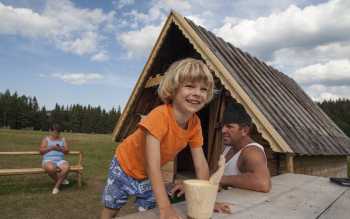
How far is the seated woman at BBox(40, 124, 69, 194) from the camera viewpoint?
8.00 meters

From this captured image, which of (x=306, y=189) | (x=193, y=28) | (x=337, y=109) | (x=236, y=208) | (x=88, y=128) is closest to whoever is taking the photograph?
(x=236, y=208)

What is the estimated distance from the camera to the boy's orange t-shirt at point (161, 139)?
5.81 ft

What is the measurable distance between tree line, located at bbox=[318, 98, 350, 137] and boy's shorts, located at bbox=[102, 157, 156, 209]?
33.3 metres

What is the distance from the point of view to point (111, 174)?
2402 millimetres

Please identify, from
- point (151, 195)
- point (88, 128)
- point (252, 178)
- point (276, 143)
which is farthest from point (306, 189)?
point (88, 128)

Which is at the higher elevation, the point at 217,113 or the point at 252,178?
the point at 217,113

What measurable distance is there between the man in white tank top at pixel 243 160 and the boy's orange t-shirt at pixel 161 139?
0.57m

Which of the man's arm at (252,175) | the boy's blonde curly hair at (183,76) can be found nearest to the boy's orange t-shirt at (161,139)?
the boy's blonde curly hair at (183,76)

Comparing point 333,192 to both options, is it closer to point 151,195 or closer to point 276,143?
point 151,195

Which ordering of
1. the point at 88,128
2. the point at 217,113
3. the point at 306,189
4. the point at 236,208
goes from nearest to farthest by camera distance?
1. the point at 236,208
2. the point at 306,189
3. the point at 217,113
4. the point at 88,128

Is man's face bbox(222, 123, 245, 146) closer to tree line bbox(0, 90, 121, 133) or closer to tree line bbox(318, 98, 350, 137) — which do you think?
tree line bbox(318, 98, 350, 137)

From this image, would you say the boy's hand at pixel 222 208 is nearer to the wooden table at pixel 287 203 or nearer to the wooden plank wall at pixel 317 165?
the wooden table at pixel 287 203

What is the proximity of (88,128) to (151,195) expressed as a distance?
3822 inches

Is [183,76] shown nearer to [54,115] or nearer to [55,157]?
[55,157]
